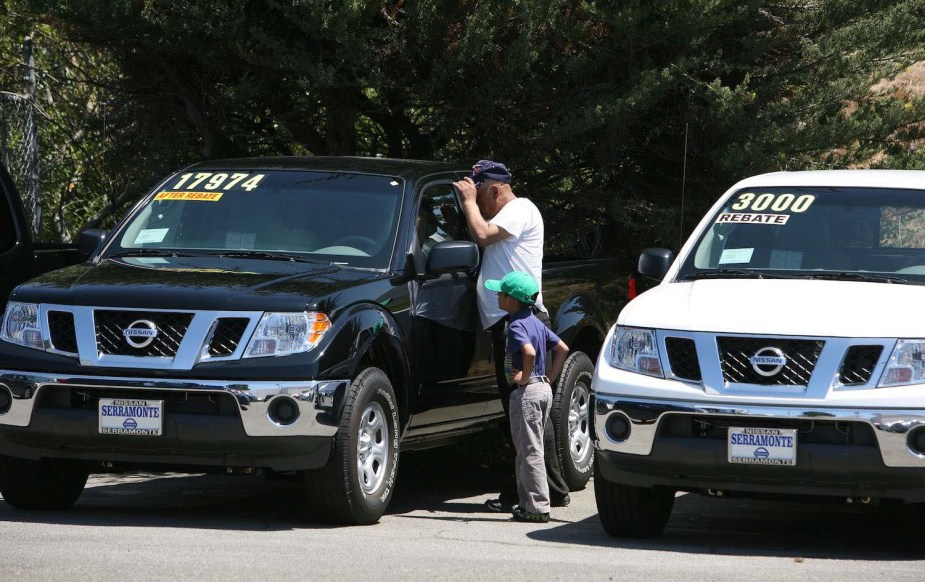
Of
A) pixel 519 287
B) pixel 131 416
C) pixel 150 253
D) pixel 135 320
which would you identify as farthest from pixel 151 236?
pixel 519 287

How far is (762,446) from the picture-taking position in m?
6.87

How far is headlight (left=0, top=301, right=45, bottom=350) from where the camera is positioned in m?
7.68

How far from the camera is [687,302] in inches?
292

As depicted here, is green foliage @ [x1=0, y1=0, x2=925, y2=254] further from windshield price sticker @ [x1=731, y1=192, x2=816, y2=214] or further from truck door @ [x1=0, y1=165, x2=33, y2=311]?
windshield price sticker @ [x1=731, y1=192, x2=816, y2=214]

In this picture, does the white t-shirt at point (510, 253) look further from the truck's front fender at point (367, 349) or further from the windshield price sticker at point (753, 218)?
the windshield price sticker at point (753, 218)

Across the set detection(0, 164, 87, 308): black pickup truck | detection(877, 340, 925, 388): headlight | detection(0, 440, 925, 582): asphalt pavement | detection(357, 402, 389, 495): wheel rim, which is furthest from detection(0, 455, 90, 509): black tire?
detection(877, 340, 925, 388): headlight

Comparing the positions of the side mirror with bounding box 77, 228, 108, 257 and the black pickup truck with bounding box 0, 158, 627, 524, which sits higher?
the side mirror with bounding box 77, 228, 108, 257

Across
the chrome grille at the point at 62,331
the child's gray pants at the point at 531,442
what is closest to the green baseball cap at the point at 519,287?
the child's gray pants at the point at 531,442

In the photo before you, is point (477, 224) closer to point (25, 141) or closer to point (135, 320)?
point (135, 320)

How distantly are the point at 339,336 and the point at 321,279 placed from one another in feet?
1.53

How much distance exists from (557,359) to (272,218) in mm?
1792

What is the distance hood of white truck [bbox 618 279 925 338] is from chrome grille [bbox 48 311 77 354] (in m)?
2.71

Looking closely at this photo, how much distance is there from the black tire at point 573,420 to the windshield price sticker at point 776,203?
62.3 inches

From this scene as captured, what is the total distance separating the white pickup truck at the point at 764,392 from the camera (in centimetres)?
675
